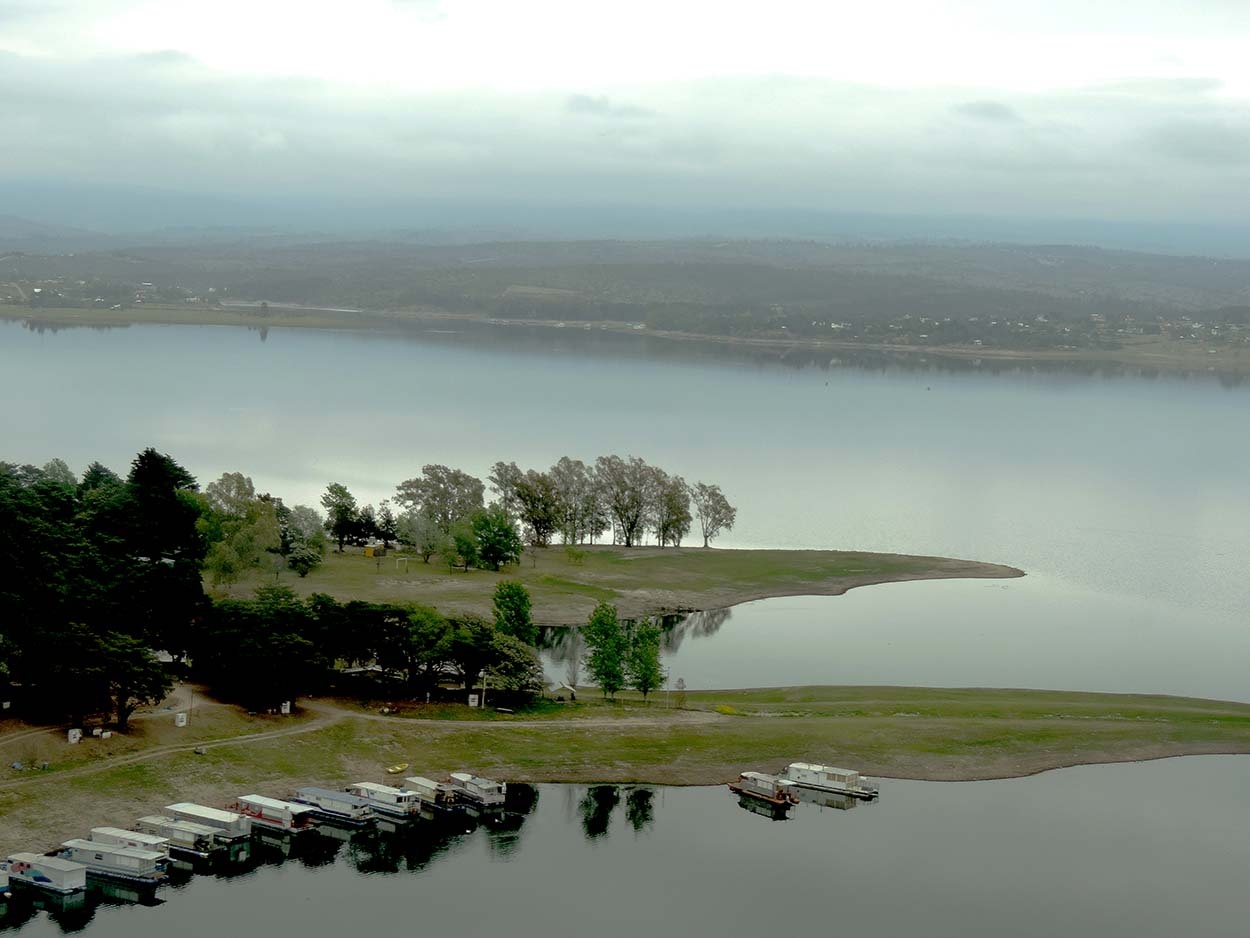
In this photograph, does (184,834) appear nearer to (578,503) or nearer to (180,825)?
(180,825)

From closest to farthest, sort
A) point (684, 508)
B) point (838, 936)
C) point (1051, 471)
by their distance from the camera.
Result: point (838, 936), point (684, 508), point (1051, 471)

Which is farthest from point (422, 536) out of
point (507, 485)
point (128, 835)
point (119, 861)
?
point (119, 861)

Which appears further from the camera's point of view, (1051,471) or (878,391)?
(878,391)

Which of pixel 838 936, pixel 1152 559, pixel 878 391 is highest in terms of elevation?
pixel 878 391

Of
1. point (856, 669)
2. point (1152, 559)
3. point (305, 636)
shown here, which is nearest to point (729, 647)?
point (856, 669)

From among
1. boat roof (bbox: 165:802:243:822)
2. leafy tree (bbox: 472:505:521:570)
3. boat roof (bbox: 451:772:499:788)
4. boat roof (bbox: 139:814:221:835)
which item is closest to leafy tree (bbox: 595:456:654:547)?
leafy tree (bbox: 472:505:521:570)

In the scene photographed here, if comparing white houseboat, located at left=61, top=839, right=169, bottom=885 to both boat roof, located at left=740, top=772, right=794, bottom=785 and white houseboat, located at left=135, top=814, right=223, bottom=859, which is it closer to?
white houseboat, located at left=135, top=814, right=223, bottom=859

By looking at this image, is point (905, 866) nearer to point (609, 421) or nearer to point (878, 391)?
point (609, 421)

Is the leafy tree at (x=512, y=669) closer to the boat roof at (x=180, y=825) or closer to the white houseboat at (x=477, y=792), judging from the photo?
the white houseboat at (x=477, y=792)
